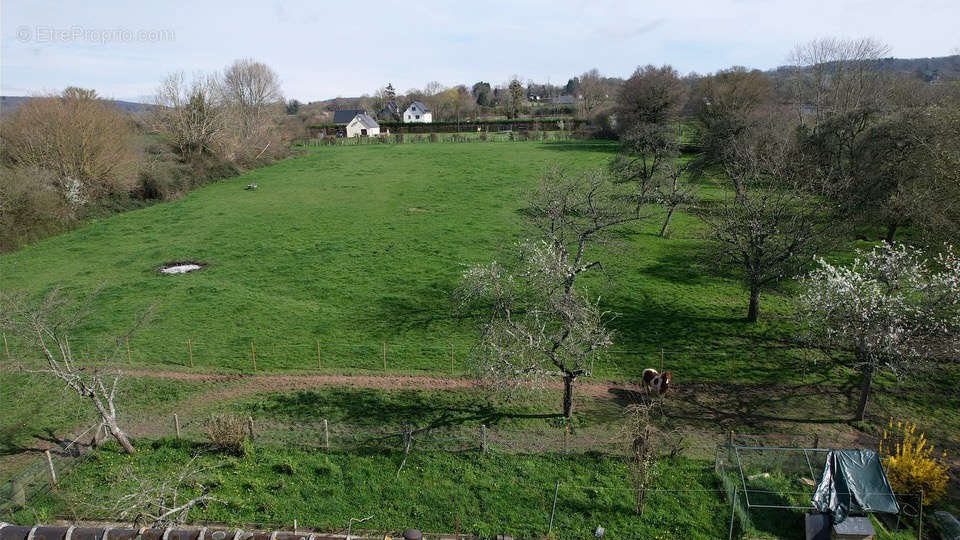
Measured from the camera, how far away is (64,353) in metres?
19.2

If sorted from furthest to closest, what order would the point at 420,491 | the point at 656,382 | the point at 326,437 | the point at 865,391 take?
the point at 656,382, the point at 865,391, the point at 326,437, the point at 420,491

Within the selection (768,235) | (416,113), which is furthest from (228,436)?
(416,113)

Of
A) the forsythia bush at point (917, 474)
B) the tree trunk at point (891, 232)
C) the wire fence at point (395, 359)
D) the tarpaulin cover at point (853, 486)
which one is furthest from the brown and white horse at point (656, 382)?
the tree trunk at point (891, 232)

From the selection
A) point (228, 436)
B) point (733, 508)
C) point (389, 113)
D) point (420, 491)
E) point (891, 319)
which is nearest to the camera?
point (733, 508)

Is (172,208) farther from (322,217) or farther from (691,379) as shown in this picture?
(691,379)

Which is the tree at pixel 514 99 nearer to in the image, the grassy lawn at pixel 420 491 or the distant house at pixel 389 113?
the distant house at pixel 389 113

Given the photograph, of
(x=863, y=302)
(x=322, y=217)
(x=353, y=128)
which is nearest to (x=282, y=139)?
(x=353, y=128)

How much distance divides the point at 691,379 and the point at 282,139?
74618mm

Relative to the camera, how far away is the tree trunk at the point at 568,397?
60.7 feet

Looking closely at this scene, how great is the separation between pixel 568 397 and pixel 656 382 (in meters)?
3.37

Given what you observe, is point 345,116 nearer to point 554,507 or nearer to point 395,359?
point 395,359

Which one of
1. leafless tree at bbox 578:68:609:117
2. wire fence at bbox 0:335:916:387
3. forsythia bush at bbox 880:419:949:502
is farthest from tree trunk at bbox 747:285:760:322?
leafless tree at bbox 578:68:609:117

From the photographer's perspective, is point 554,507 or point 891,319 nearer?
point 554,507

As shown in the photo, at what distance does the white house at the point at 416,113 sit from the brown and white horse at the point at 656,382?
418 ft
